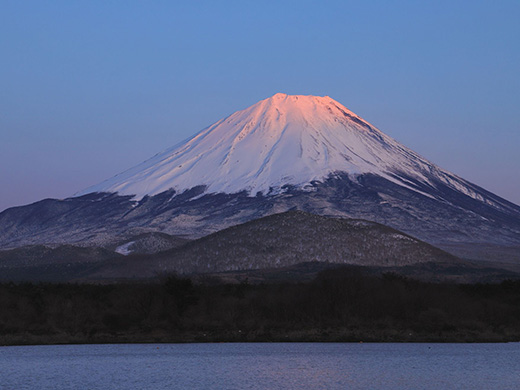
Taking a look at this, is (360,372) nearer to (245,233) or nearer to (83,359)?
(83,359)

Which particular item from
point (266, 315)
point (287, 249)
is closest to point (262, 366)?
point (266, 315)

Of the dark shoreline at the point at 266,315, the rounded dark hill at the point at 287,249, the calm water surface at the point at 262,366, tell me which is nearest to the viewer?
the calm water surface at the point at 262,366

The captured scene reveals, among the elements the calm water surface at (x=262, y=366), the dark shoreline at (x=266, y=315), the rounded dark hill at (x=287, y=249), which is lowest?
the calm water surface at (x=262, y=366)

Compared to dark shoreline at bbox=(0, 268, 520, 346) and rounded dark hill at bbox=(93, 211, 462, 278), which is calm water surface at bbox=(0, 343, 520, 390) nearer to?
dark shoreline at bbox=(0, 268, 520, 346)

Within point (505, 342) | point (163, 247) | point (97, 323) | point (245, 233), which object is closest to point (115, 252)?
point (163, 247)

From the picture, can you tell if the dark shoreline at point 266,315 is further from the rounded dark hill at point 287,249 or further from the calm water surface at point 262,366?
the rounded dark hill at point 287,249

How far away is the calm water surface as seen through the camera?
37.3 meters

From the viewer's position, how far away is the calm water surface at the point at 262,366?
37.3m

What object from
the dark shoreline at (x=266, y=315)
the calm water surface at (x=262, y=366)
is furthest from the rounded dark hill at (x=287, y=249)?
the calm water surface at (x=262, y=366)

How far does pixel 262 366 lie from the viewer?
4288 cm

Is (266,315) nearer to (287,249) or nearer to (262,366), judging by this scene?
(262,366)

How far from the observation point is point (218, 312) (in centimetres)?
6031

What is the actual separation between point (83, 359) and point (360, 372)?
15125 mm

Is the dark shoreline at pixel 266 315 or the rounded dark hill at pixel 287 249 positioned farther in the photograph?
the rounded dark hill at pixel 287 249
